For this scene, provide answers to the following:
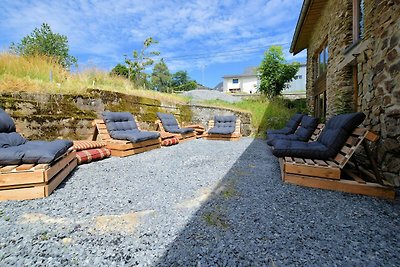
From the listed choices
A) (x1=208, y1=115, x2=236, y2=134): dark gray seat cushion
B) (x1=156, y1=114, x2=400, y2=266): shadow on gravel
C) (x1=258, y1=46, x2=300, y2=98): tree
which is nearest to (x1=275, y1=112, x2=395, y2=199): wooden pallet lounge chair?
(x1=156, y1=114, x2=400, y2=266): shadow on gravel

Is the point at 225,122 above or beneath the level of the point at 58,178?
above

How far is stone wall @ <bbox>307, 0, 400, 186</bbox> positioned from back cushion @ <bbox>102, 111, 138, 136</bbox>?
4.57 metres

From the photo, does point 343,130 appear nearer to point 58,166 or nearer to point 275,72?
point 58,166

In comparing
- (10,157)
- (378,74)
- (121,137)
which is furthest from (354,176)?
(121,137)

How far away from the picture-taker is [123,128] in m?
4.63

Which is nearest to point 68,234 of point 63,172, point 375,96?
point 63,172

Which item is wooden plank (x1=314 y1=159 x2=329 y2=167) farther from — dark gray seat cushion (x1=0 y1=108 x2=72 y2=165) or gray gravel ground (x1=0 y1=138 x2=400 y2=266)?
dark gray seat cushion (x1=0 y1=108 x2=72 y2=165)

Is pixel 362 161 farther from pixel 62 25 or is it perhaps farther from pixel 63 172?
pixel 62 25

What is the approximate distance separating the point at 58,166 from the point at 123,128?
2.35 metres

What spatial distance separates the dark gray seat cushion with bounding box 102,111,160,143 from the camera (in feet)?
13.8

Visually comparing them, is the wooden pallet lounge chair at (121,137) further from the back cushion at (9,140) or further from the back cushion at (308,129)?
the back cushion at (308,129)

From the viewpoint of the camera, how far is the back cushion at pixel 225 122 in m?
7.09

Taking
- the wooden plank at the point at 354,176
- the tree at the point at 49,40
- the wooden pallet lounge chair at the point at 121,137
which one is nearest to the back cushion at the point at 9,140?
the wooden pallet lounge chair at the point at 121,137

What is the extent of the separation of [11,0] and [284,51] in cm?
1283
